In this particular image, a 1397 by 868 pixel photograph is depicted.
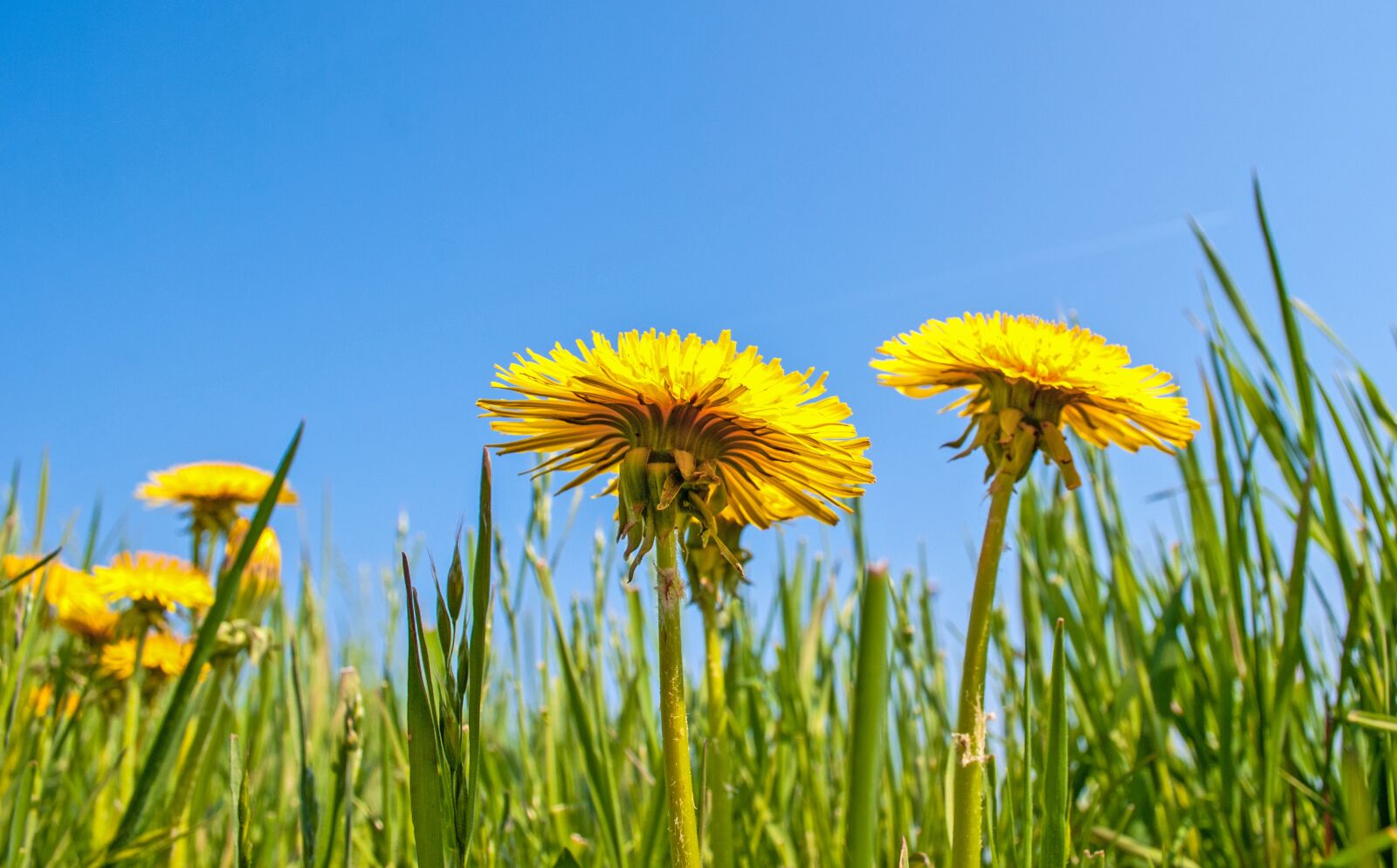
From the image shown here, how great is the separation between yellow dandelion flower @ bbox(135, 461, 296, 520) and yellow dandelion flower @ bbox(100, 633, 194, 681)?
29 centimetres

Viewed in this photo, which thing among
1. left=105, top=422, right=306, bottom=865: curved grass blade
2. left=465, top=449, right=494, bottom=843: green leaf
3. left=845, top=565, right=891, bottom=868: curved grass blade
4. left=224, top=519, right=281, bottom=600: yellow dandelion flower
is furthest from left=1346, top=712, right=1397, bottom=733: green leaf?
left=224, top=519, right=281, bottom=600: yellow dandelion flower

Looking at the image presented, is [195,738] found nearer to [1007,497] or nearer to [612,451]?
[612,451]

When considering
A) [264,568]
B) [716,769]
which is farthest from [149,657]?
[716,769]

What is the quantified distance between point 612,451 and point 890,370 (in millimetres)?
335

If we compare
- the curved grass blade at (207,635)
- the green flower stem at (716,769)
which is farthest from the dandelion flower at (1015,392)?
the curved grass blade at (207,635)

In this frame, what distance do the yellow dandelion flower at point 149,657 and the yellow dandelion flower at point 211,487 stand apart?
0.96 feet

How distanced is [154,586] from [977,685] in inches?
69.8

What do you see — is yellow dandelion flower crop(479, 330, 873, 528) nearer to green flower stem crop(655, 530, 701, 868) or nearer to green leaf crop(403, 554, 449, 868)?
green flower stem crop(655, 530, 701, 868)

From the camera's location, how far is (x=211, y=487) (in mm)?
2234

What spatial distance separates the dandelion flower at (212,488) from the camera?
7.30 feet

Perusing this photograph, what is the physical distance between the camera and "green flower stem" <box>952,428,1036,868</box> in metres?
0.88

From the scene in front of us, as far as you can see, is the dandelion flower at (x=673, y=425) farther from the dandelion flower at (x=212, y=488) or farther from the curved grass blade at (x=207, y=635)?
the dandelion flower at (x=212, y=488)

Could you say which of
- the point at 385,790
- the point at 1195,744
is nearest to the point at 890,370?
the point at 385,790

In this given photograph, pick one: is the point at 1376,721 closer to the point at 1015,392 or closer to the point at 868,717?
the point at 1015,392
